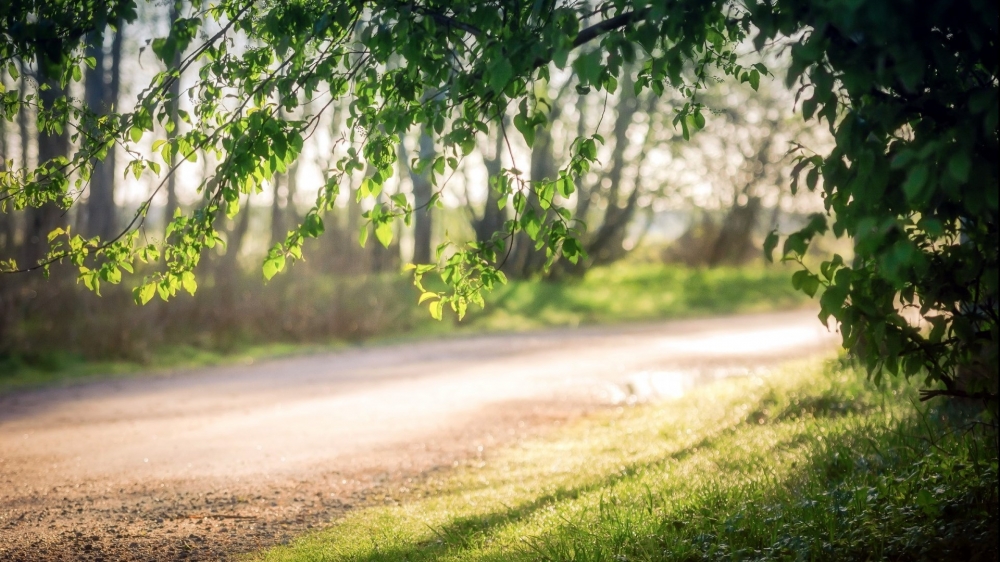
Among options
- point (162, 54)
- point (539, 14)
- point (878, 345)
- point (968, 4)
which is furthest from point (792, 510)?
point (162, 54)

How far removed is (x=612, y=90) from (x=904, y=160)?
2067 mm

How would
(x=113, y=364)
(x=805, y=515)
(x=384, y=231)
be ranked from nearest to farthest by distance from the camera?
(x=805, y=515) → (x=384, y=231) → (x=113, y=364)

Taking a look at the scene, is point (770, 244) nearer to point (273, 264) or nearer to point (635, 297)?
point (273, 264)

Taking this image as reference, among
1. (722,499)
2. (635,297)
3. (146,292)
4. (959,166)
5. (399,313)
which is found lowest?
(722,499)

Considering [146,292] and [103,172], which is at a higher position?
[103,172]

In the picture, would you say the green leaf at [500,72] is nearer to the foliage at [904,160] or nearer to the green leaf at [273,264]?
the foliage at [904,160]

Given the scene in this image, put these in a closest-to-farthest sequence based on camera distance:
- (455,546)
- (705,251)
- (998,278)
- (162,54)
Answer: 1. (998,278)
2. (162,54)
3. (455,546)
4. (705,251)

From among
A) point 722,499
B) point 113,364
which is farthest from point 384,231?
point 113,364

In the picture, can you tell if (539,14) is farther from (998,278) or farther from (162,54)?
(998,278)

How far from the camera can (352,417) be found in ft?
31.2

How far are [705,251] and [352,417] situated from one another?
25436 millimetres

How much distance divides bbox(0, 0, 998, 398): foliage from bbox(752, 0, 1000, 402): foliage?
0.4 inches

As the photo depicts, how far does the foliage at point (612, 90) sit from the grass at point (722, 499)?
77cm

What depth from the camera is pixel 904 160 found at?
3.08 metres
